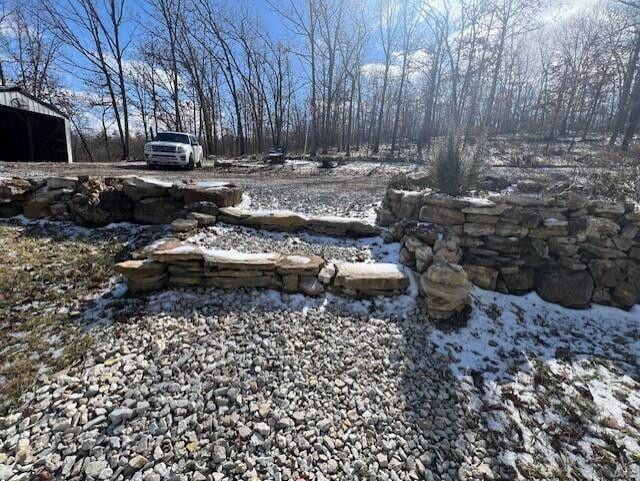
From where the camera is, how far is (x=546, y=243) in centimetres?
413

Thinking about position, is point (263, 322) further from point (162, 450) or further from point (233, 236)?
point (233, 236)

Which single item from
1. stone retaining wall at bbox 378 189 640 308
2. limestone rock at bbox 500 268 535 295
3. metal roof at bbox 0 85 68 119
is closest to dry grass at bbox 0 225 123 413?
stone retaining wall at bbox 378 189 640 308

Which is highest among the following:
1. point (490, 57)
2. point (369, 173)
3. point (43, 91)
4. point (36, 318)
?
point (490, 57)

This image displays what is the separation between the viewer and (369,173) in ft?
37.3

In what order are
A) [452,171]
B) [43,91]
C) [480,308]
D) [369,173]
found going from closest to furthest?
[480,308]
[452,171]
[369,173]
[43,91]

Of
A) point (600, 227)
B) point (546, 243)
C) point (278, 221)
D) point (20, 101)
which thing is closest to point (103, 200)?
point (278, 221)

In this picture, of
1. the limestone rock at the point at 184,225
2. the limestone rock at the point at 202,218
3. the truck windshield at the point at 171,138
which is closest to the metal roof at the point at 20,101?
the truck windshield at the point at 171,138

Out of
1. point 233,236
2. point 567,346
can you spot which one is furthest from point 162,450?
point 567,346

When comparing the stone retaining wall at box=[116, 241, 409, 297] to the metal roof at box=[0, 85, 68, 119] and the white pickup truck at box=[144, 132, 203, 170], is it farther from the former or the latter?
the metal roof at box=[0, 85, 68, 119]

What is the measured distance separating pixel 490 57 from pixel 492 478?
807 inches

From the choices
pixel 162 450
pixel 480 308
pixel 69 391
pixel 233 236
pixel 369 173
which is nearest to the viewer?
pixel 162 450

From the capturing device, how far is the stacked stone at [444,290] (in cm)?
309

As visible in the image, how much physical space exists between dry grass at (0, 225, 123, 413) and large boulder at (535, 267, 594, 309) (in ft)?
17.0

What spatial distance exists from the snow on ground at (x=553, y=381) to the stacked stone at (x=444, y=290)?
22 cm
